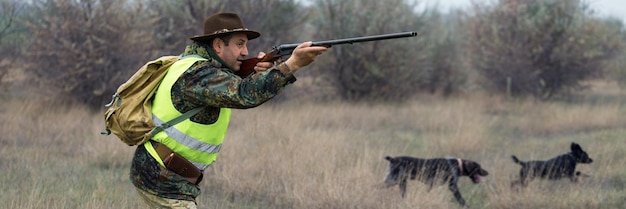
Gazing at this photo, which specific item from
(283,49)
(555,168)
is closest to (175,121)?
(283,49)

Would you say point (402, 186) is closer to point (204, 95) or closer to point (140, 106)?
point (140, 106)

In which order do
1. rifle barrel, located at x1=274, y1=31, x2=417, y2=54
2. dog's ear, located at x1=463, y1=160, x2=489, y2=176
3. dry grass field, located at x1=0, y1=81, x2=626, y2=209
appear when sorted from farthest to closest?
dog's ear, located at x1=463, y1=160, x2=489, y2=176 < dry grass field, located at x1=0, y1=81, x2=626, y2=209 < rifle barrel, located at x1=274, y1=31, x2=417, y2=54

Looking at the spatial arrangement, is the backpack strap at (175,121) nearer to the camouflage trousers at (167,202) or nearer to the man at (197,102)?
the man at (197,102)

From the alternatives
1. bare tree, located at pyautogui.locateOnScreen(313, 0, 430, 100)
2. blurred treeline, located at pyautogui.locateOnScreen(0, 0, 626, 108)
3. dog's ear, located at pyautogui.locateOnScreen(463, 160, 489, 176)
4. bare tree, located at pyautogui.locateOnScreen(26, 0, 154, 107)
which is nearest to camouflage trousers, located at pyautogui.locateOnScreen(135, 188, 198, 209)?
dog's ear, located at pyautogui.locateOnScreen(463, 160, 489, 176)

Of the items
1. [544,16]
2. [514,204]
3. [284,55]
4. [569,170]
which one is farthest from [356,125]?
[284,55]

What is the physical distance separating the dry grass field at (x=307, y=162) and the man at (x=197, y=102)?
6.32 ft

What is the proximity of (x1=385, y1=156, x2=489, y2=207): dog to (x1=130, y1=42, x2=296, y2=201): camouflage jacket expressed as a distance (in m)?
4.02

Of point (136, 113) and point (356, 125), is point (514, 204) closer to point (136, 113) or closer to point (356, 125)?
point (136, 113)

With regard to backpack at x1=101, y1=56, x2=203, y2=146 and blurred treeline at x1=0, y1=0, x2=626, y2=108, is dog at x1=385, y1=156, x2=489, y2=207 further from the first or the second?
blurred treeline at x1=0, y1=0, x2=626, y2=108

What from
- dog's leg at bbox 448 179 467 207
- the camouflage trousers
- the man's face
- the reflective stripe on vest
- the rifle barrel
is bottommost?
dog's leg at bbox 448 179 467 207

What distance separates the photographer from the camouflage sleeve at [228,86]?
113 inches

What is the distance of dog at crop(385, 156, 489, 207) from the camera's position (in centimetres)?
712

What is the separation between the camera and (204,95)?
2967mm

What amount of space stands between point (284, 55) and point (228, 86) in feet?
1.23
